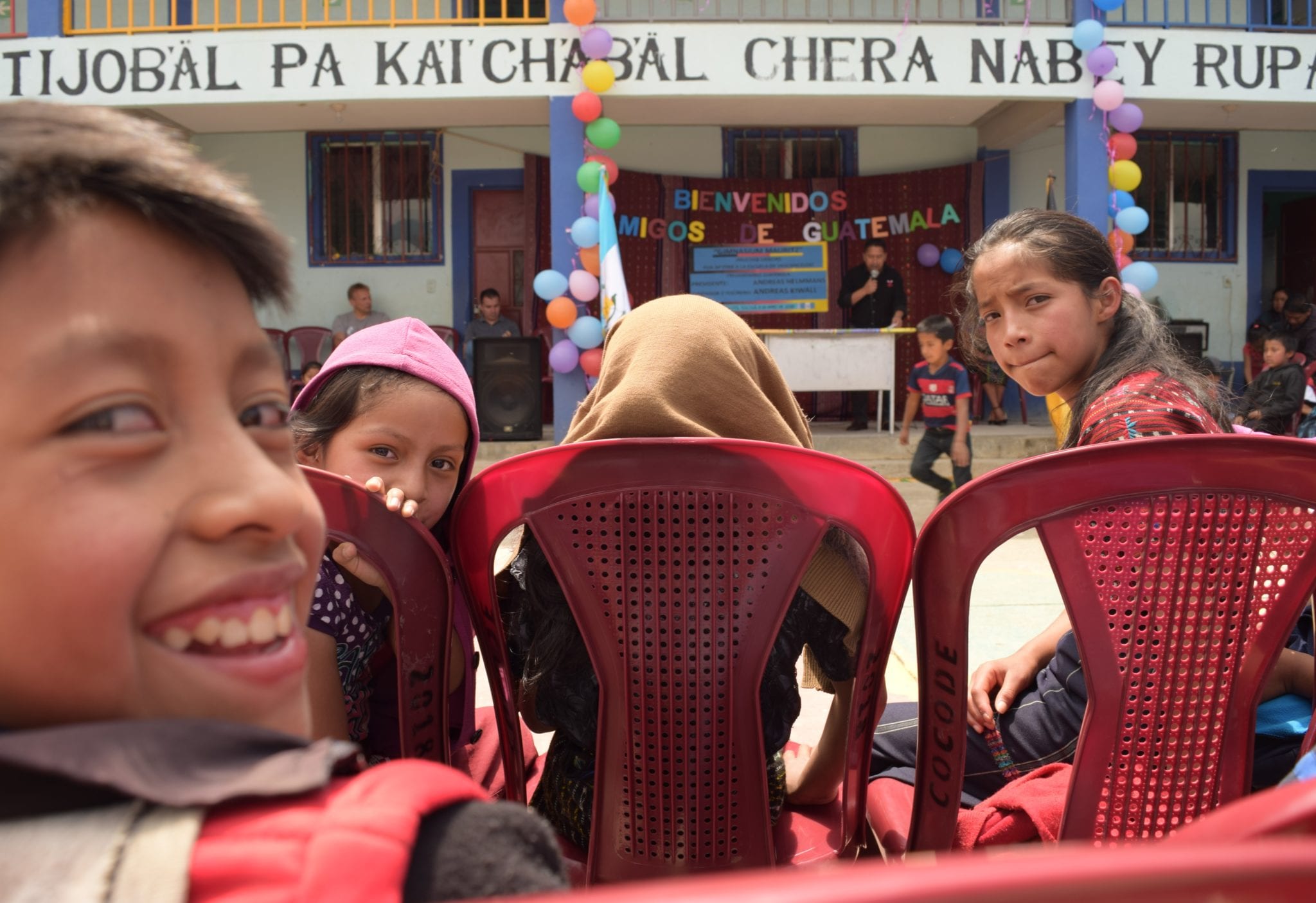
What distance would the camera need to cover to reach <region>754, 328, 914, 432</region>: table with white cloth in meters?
8.46

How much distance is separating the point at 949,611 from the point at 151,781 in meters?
0.94

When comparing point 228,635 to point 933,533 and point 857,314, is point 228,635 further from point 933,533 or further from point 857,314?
point 857,314

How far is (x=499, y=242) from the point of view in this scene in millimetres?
9977

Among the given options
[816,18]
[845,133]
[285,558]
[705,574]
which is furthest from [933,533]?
[845,133]

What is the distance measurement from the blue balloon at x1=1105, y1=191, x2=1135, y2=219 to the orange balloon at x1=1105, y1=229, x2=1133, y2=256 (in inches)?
6.1

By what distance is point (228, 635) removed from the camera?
57 centimetres

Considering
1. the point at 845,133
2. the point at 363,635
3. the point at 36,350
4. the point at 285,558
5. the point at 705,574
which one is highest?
the point at 845,133

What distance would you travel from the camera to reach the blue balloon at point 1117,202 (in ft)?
25.3

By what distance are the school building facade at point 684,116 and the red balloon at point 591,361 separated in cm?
37

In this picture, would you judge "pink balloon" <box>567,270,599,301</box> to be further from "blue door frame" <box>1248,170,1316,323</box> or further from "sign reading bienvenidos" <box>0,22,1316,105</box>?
"blue door frame" <box>1248,170,1316,323</box>

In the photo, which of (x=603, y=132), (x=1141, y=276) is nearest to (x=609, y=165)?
(x=603, y=132)

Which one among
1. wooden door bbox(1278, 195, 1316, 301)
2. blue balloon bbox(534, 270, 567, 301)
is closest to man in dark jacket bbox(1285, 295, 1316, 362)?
wooden door bbox(1278, 195, 1316, 301)

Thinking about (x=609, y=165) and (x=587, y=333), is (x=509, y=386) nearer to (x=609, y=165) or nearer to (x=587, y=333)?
(x=587, y=333)

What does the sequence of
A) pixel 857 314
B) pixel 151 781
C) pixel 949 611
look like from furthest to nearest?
pixel 857 314 < pixel 949 611 < pixel 151 781
